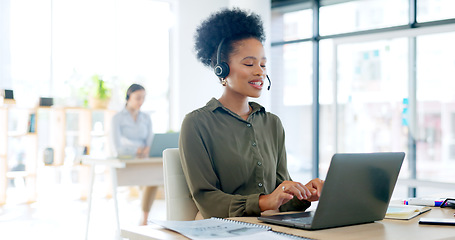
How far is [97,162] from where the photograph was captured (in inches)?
161

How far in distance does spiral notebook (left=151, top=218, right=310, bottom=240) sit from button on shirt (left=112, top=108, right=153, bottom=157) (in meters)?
4.09

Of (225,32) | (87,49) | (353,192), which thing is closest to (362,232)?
(353,192)


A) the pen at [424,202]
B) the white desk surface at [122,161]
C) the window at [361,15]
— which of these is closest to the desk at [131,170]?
the white desk surface at [122,161]

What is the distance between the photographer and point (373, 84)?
6.08 metres

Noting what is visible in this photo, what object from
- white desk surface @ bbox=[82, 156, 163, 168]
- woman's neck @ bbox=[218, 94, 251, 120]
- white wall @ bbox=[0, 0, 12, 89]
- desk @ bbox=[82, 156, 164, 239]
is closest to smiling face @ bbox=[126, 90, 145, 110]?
desk @ bbox=[82, 156, 164, 239]

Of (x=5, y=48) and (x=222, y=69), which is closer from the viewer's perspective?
(x=222, y=69)

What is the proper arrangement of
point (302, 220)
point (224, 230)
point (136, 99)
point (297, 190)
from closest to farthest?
point (224, 230), point (302, 220), point (297, 190), point (136, 99)

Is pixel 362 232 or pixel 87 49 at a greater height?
pixel 87 49

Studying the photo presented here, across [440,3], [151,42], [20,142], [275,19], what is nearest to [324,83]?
[275,19]

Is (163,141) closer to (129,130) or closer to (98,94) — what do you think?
(129,130)

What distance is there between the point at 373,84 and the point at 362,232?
16.7 feet

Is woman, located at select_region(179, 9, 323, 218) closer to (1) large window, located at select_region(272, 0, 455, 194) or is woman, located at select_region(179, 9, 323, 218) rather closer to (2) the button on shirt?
(2) the button on shirt

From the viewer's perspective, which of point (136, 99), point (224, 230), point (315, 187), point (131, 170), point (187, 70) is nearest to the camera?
point (224, 230)

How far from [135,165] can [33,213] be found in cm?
223
